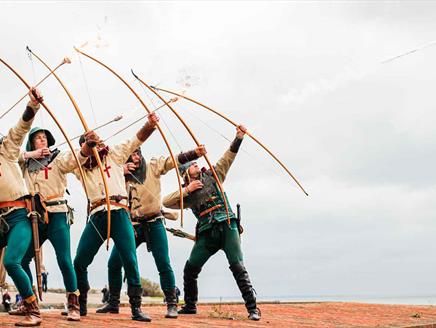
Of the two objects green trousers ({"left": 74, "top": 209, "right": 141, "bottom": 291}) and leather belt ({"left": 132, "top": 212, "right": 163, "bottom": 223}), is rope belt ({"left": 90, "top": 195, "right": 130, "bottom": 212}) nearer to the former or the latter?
green trousers ({"left": 74, "top": 209, "right": 141, "bottom": 291})

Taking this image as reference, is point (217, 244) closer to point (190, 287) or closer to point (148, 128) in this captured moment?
point (190, 287)

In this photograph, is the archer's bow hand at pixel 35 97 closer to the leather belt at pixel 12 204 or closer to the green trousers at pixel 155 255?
the leather belt at pixel 12 204

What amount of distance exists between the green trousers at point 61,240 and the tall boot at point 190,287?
2.12 m

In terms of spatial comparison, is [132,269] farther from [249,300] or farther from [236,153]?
[236,153]

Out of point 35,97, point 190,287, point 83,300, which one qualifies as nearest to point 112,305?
point 83,300

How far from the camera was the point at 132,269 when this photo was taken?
26.6 ft

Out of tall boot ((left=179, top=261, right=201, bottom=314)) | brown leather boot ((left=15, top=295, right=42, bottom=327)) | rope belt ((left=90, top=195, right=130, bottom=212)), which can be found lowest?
brown leather boot ((left=15, top=295, right=42, bottom=327))

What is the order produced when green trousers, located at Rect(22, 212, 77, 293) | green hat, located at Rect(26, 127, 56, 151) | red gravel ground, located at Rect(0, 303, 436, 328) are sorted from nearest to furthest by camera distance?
1. red gravel ground, located at Rect(0, 303, 436, 328)
2. green trousers, located at Rect(22, 212, 77, 293)
3. green hat, located at Rect(26, 127, 56, 151)

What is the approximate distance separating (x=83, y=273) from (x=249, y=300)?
7.05ft

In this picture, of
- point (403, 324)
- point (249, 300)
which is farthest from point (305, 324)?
point (403, 324)

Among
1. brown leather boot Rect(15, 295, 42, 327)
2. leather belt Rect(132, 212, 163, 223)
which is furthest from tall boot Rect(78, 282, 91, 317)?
brown leather boot Rect(15, 295, 42, 327)

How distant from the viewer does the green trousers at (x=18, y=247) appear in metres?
7.02

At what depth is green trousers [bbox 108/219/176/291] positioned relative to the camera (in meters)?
8.94

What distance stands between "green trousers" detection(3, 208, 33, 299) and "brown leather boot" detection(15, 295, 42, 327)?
0.08 meters
